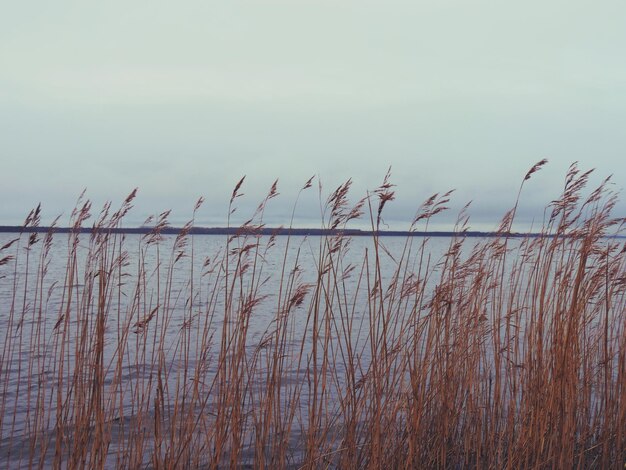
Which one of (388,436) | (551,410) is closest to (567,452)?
(551,410)

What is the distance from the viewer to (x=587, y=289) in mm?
4062

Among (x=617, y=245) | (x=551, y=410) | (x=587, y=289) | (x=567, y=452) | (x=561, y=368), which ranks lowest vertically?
(x=567, y=452)

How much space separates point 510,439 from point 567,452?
0.32 m

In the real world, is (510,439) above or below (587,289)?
below

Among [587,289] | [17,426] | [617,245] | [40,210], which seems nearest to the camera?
[40,210]

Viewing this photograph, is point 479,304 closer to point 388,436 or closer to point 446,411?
point 446,411

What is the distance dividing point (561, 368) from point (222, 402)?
199cm

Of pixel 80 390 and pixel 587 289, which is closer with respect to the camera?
pixel 80 390

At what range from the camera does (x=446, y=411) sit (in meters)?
3.85

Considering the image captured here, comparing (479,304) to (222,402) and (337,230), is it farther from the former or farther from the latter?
(222,402)

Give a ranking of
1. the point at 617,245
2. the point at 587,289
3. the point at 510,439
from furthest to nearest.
Result: the point at 617,245 < the point at 587,289 < the point at 510,439

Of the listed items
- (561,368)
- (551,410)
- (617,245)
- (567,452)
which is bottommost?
(567,452)

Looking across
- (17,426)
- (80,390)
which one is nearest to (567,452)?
(80,390)

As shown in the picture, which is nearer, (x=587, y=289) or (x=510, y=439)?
(x=510, y=439)
